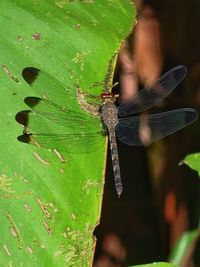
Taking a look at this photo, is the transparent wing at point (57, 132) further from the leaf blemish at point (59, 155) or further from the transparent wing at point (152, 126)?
the transparent wing at point (152, 126)

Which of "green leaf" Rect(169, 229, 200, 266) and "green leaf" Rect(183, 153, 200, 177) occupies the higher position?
"green leaf" Rect(183, 153, 200, 177)

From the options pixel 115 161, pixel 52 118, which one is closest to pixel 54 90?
pixel 52 118

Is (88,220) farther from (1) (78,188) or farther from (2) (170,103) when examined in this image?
(2) (170,103)

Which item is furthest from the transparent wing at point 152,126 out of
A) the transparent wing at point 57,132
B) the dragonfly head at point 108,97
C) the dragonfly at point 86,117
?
the transparent wing at point 57,132

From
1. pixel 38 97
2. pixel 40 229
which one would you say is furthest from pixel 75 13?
pixel 40 229

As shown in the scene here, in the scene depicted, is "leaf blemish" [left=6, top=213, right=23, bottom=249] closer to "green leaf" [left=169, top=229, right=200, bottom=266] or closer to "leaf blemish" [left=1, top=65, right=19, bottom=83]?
"leaf blemish" [left=1, top=65, right=19, bottom=83]

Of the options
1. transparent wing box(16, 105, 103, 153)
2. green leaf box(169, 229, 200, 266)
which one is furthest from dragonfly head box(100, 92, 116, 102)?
green leaf box(169, 229, 200, 266)
